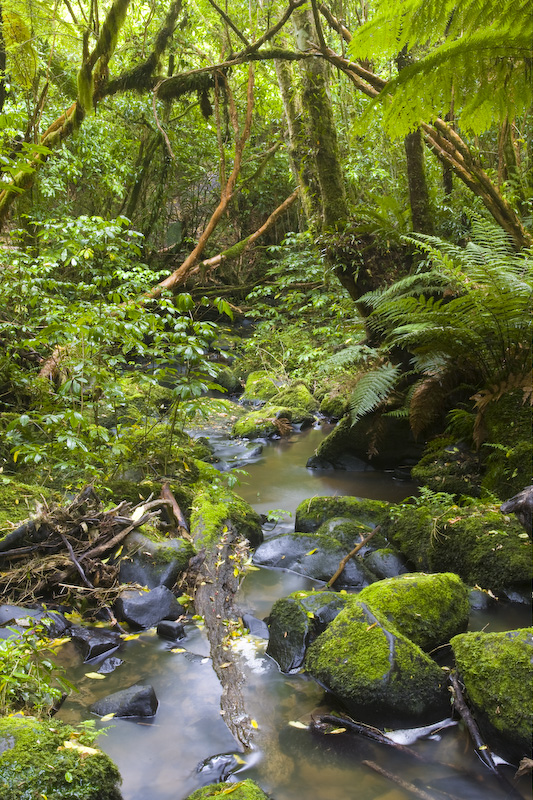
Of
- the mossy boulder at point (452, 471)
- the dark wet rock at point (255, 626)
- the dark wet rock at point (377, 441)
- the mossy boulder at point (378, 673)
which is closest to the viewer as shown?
the mossy boulder at point (378, 673)

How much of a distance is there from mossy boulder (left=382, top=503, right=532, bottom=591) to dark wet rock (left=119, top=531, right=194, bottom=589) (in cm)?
144

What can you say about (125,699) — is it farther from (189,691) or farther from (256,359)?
(256,359)

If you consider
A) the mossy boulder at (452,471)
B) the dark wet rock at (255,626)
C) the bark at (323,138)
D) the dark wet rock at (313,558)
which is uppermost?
the bark at (323,138)

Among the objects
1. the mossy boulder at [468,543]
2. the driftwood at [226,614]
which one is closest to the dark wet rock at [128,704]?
the driftwood at [226,614]

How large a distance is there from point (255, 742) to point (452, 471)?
2.81m

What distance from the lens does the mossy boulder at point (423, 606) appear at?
253 cm

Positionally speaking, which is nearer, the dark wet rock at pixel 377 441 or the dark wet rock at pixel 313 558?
the dark wet rock at pixel 313 558

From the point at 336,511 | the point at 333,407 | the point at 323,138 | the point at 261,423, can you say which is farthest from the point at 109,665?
the point at 323,138

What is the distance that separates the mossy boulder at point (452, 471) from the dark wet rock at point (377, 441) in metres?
0.73

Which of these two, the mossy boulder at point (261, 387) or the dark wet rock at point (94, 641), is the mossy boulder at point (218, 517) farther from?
the mossy boulder at point (261, 387)

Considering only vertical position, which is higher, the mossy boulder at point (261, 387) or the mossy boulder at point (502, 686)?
the mossy boulder at point (261, 387)

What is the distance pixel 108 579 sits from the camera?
2984 mm

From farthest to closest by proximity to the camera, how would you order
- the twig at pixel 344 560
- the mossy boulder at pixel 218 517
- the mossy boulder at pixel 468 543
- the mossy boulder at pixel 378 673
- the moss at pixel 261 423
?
the moss at pixel 261 423 → the mossy boulder at pixel 218 517 → the twig at pixel 344 560 → the mossy boulder at pixel 468 543 → the mossy boulder at pixel 378 673

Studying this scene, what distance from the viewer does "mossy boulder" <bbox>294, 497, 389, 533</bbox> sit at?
402 cm
